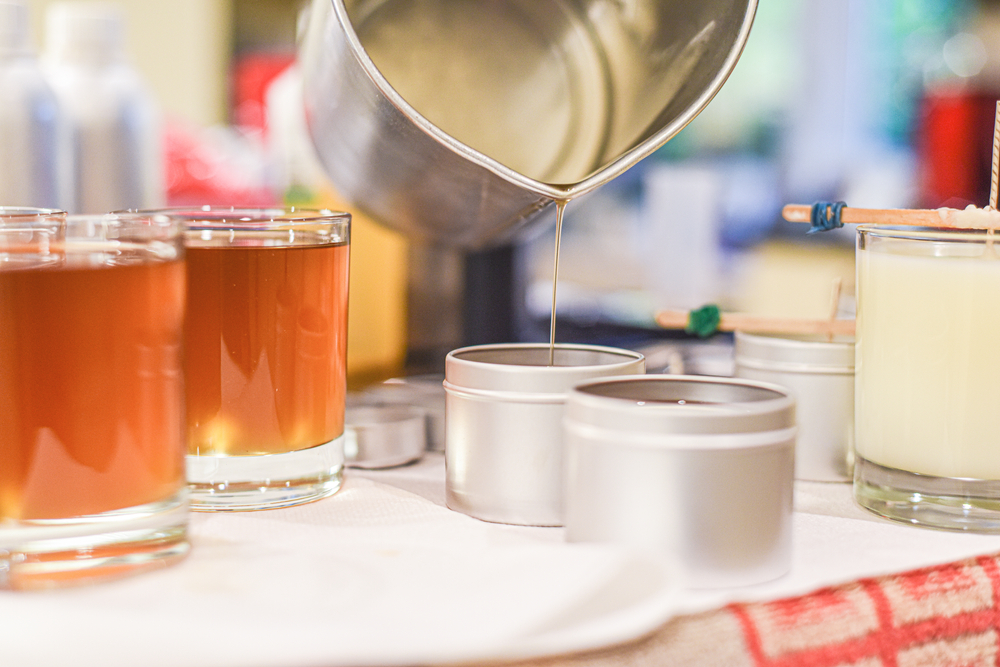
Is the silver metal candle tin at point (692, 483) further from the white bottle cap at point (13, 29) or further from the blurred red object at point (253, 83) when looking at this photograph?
the blurred red object at point (253, 83)

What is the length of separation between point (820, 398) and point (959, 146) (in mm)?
1224

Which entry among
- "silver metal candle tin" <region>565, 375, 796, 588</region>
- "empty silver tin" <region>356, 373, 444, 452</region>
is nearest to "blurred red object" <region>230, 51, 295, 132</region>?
"empty silver tin" <region>356, 373, 444, 452</region>

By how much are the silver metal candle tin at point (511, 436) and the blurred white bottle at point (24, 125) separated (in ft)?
1.24

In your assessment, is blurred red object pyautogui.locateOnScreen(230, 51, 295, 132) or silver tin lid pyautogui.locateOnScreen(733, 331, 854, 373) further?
blurred red object pyautogui.locateOnScreen(230, 51, 295, 132)

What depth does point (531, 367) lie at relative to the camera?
16.0 inches

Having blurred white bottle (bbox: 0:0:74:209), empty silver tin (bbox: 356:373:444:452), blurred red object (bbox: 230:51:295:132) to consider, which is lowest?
empty silver tin (bbox: 356:373:444:452)

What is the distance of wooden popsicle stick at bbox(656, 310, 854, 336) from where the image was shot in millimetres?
512

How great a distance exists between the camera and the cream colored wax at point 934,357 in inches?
15.8

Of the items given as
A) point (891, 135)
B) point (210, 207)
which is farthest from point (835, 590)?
point (891, 135)

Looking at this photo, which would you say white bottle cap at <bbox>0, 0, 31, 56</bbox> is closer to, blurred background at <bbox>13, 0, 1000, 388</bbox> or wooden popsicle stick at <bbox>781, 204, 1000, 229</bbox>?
blurred background at <bbox>13, 0, 1000, 388</bbox>

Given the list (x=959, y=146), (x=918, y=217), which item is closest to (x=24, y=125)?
(x=918, y=217)

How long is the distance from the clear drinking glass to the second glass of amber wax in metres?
0.26

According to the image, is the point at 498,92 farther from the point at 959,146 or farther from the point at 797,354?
the point at 959,146

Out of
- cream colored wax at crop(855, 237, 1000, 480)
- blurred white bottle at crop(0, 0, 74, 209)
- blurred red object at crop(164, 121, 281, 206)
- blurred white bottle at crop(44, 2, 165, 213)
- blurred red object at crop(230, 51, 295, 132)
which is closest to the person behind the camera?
cream colored wax at crop(855, 237, 1000, 480)
